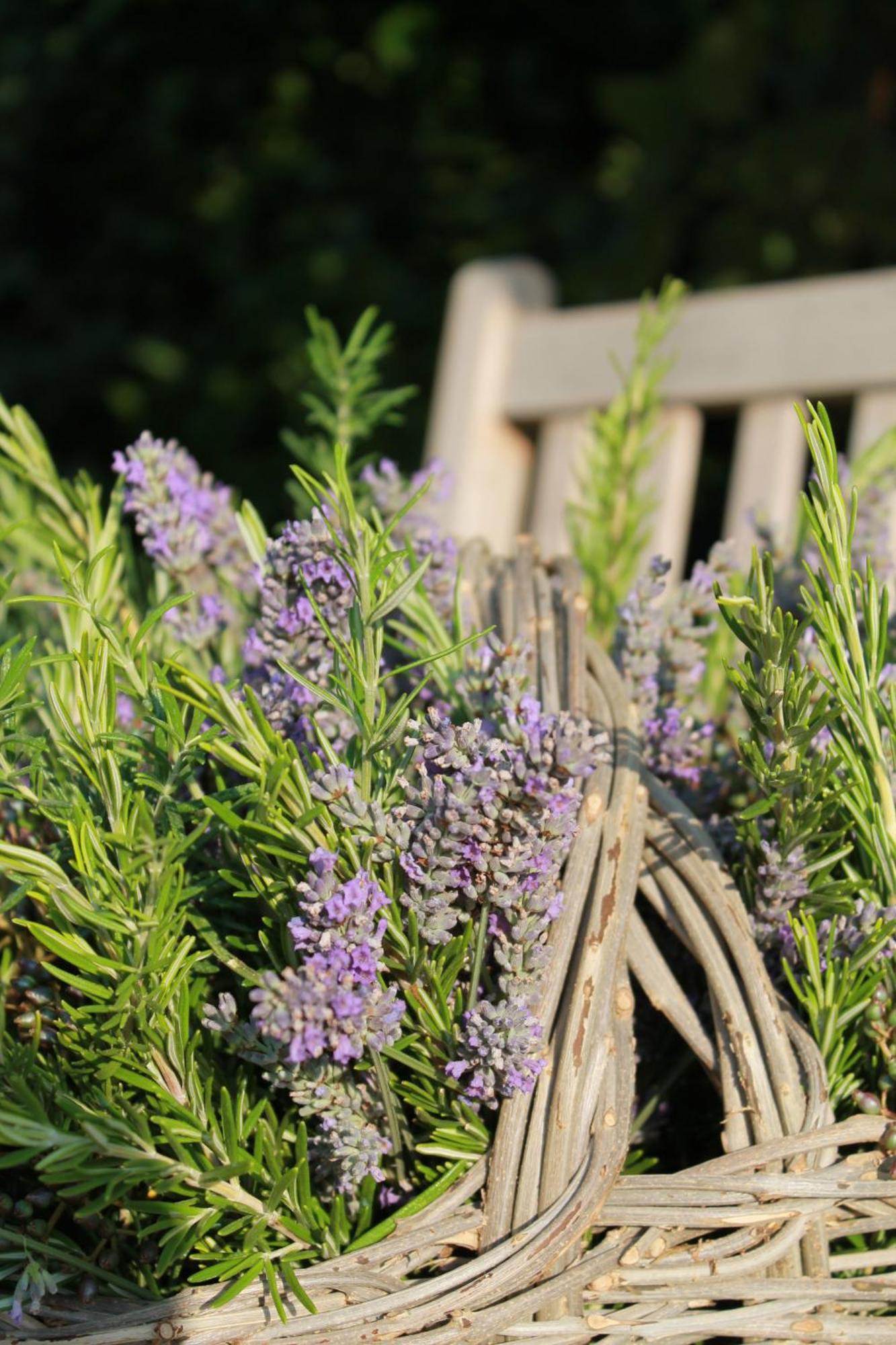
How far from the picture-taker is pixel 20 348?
3643mm

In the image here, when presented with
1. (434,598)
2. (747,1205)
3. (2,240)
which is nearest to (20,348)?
(2,240)

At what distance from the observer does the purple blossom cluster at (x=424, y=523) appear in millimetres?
640

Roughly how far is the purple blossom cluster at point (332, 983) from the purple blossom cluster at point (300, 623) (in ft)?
0.31

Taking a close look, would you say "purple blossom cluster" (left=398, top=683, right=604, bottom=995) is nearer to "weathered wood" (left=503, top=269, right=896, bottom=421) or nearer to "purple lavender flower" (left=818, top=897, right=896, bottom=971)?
"purple lavender flower" (left=818, top=897, right=896, bottom=971)

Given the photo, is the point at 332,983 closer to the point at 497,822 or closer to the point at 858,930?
the point at 497,822

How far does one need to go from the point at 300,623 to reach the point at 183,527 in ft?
0.45

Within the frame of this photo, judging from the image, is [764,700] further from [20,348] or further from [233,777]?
[20,348]

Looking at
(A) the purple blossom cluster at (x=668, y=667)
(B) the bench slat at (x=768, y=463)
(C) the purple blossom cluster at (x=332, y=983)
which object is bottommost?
(C) the purple blossom cluster at (x=332, y=983)

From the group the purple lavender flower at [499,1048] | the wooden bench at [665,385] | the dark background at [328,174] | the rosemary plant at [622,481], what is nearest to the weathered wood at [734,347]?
the wooden bench at [665,385]

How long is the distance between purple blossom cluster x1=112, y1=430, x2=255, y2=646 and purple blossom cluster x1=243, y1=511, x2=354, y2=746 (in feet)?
0.31

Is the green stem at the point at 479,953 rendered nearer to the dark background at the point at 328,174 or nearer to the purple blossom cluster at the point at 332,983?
the purple blossom cluster at the point at 332,983

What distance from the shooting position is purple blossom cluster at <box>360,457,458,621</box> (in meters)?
0.64

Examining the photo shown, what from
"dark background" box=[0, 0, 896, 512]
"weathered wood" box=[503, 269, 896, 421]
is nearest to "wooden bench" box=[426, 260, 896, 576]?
"weathered wood" box=[503, 269, 896, 421]

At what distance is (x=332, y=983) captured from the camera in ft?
1.45
